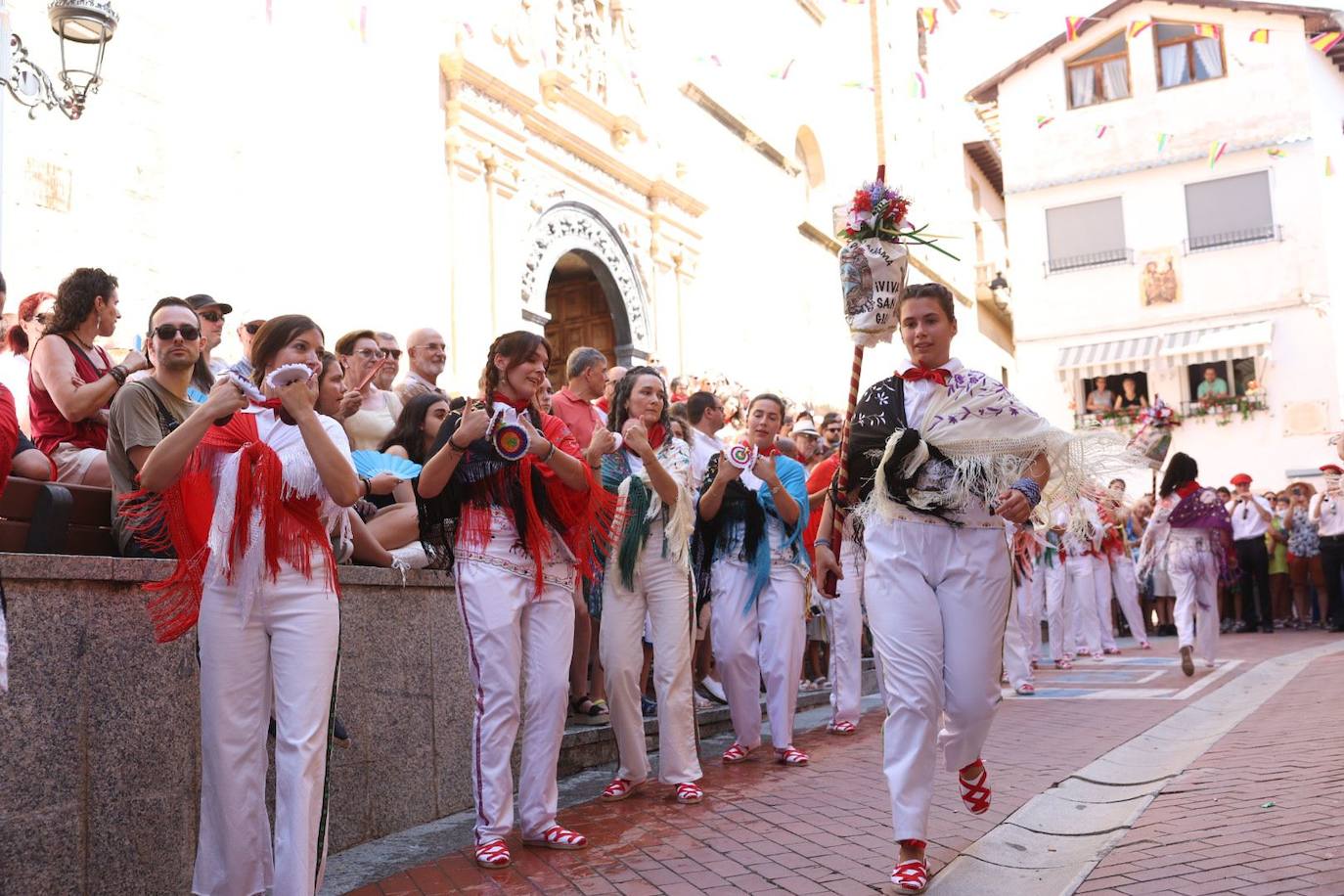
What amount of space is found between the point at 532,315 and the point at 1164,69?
24.5m

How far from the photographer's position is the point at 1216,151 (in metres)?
32.8

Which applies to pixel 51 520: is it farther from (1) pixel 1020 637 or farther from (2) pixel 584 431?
(1) pixel 1020 637

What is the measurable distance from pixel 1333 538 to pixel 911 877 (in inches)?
710

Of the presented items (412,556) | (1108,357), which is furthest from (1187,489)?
(1108,357)

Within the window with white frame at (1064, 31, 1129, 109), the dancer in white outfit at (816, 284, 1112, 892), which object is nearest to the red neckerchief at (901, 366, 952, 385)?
the dancer in white outfit at (816, 284, 1112, 892)

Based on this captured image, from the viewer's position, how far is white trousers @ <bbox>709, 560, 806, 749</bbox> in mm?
7555

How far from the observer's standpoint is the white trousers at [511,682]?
17.0 feet

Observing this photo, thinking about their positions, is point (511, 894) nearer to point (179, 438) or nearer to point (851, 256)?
point (179, 438)

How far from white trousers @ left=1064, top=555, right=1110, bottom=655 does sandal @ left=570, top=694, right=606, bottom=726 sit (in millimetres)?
9435

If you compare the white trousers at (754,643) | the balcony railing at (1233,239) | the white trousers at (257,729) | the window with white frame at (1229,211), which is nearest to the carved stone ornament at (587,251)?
the white trousers at (754,643)

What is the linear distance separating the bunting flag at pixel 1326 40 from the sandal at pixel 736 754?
1169 inches

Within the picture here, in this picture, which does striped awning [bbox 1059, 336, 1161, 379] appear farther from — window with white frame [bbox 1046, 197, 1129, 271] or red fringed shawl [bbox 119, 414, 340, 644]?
red fringed shawl [bbox 119, 414, 340, 644]

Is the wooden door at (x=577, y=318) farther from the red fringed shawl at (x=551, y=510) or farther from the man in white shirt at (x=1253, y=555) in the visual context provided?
the red fringed shawl at (x=551, y=510)

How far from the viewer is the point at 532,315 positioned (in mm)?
16000
